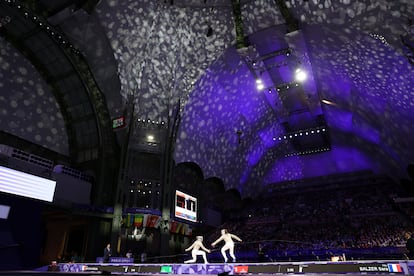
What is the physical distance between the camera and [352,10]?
18.2 m

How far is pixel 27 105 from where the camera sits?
82.1 feet

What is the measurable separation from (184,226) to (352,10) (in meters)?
22.9

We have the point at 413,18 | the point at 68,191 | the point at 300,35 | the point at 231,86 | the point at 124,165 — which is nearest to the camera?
the point at 413,18

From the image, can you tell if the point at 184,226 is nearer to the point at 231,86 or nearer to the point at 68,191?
the point at 68,191

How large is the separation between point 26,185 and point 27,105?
333 inches

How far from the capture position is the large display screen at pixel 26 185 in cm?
1885

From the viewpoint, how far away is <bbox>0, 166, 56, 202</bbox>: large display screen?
18845mm

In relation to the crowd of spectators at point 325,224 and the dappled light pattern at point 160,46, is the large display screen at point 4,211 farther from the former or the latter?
the crowd of spectators at point 325,224

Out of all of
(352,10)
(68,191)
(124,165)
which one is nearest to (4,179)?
(68,191)

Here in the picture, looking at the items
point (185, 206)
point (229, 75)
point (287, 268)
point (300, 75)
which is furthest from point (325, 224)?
point (287, 268)

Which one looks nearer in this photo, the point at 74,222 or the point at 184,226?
the point at 74,222

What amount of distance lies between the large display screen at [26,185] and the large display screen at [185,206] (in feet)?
36.4

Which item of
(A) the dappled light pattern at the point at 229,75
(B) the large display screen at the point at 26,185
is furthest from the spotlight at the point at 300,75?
(B) the large display screen at the point at 26,185

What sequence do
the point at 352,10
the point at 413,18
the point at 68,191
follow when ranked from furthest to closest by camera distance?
the point at 68,191 → the point at 352,10 → the point at 413,18
